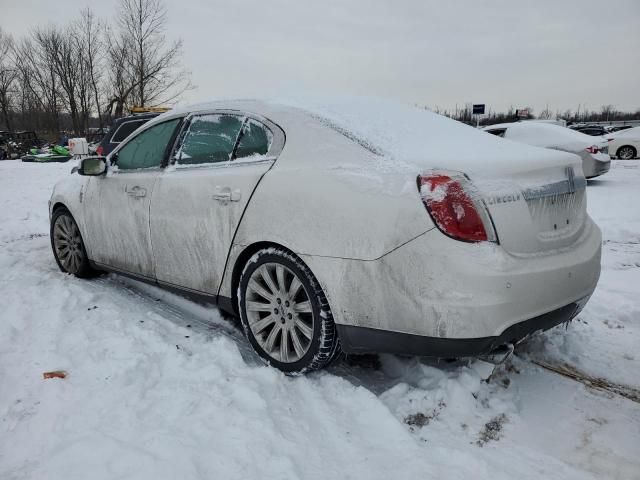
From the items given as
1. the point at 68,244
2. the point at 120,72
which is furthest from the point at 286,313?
the point at 120,72

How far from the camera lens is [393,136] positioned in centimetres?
246

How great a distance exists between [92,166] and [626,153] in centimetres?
1952

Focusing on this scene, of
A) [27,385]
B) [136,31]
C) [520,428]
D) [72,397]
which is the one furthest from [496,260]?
[136,31]

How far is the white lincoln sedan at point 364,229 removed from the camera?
2021 mm

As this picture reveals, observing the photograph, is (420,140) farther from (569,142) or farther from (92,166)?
(569,142)

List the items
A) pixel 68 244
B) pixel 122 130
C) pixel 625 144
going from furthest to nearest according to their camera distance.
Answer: pixel 625 144, pixel 122 130, pixel 68 244

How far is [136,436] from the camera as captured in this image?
207 centimetres

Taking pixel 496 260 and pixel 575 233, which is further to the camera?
pixel 575 233

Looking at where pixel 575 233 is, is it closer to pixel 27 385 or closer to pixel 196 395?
pixel 196 395

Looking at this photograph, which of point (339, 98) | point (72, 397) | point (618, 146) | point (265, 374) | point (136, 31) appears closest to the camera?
point (72, 397)

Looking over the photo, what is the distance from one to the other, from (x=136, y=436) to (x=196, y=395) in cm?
37

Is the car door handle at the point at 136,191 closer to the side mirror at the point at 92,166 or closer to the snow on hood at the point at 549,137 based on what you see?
the side mirror at the point at 92,166

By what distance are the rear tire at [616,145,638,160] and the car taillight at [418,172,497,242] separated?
→ 62.8 ft

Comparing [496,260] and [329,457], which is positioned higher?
[496,260]
